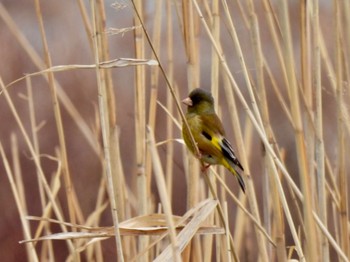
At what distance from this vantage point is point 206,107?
1.66 meters

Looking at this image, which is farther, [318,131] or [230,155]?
[230,155]

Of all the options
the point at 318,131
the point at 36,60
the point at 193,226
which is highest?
the point at 36,60

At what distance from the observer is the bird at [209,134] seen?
161 cm

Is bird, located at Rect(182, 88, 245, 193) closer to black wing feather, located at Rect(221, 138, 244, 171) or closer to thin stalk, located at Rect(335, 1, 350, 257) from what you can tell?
black wing feather, located at Rect(221, 138, 244, 171)

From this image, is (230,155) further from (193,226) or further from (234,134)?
(193,226)

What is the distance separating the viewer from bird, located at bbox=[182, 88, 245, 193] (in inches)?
63.4

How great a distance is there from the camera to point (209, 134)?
166 cm

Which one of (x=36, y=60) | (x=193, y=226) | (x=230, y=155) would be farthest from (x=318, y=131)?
(x=36, y=60)

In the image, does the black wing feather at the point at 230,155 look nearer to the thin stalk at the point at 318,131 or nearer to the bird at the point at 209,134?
the bird at the point at 209,134

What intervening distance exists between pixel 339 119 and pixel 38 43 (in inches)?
100

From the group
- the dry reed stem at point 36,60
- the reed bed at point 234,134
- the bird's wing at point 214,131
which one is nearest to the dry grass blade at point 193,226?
→ the reed bed at point 234,134

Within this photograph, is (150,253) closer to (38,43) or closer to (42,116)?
(42,116)

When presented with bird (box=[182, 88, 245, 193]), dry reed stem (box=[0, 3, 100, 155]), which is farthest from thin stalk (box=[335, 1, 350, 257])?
dry reed stem (box=[0, 3, 100, 155])

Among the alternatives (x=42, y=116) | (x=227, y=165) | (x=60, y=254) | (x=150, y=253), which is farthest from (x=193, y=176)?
(x=42, y=116)
